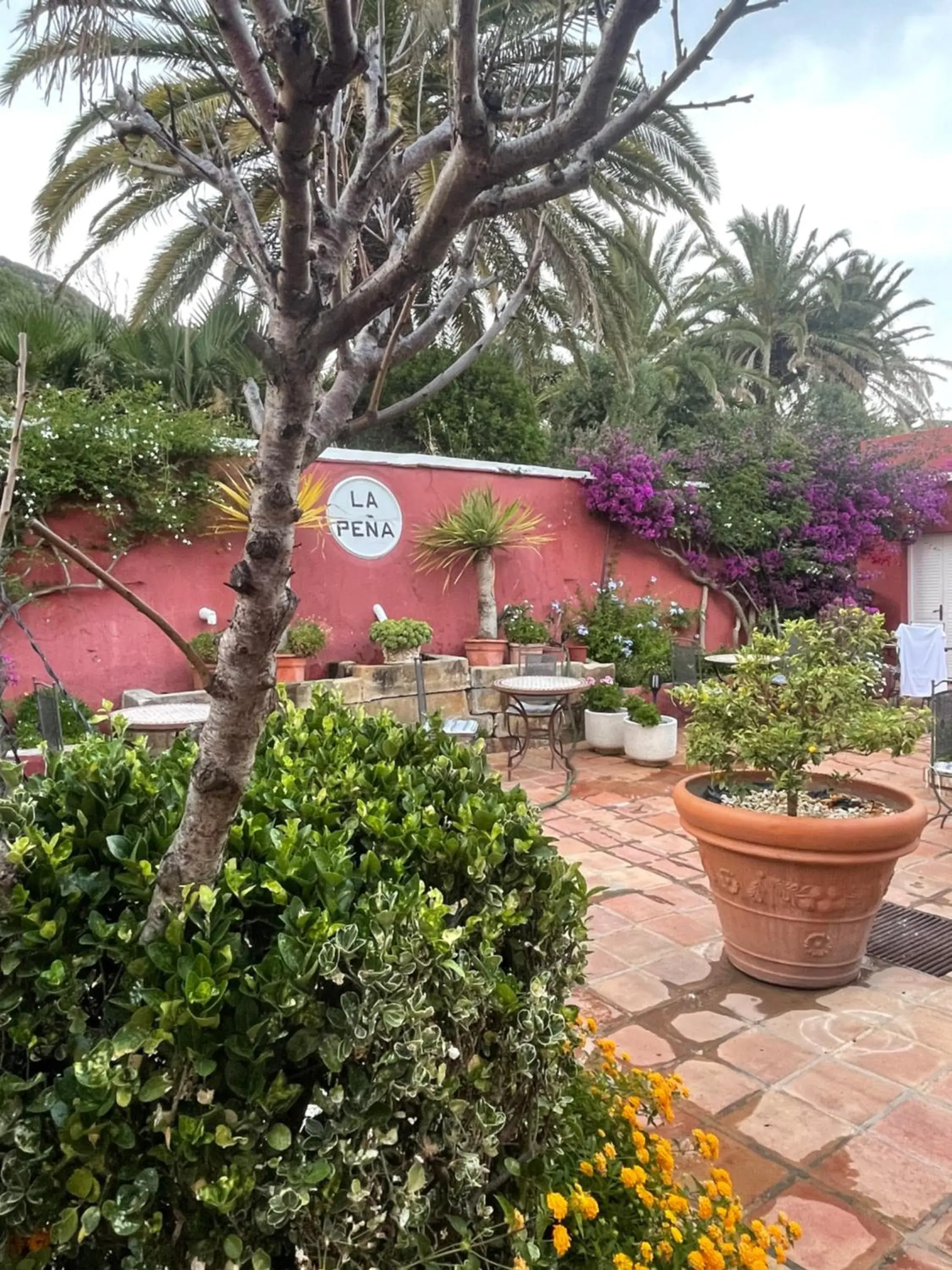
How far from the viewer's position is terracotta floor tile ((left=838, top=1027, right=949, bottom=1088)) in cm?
227

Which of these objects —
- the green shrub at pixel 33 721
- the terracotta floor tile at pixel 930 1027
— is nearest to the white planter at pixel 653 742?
the terracotta floor tile at pixel 930 1027

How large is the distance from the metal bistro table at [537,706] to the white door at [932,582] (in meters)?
5.74

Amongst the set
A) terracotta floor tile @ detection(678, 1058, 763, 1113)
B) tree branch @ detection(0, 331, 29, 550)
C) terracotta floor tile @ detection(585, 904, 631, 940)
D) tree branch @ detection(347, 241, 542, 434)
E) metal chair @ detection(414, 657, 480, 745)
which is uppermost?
tree branch @ detection(347, 241, 542, 434)

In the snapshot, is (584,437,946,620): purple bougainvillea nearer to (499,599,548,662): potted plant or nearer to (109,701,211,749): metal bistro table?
(499,599,548,662): potted plant

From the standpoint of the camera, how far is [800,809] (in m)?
2.97

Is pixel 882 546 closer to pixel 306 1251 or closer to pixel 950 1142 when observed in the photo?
pixel 950 1142

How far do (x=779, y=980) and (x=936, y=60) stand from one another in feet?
9.58

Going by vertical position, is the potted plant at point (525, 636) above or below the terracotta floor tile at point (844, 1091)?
above

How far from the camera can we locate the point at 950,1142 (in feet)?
6.55

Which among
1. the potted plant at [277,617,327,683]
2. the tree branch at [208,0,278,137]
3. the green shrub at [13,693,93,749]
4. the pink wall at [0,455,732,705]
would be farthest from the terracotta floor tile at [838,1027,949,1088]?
the potted plant at [277,617,327,683]

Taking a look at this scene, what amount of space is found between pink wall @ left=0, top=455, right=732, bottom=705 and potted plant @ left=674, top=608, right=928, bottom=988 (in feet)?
7.59

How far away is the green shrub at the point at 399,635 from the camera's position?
625 cm

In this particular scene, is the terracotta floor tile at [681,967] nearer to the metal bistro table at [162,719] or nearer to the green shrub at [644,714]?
the metal bistro table at [162,719]

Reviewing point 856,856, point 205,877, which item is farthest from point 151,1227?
point 856,856
